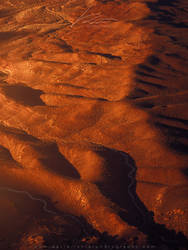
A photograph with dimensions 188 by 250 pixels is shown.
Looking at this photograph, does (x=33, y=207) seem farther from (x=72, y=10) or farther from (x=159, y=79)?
(x=72, y=10)

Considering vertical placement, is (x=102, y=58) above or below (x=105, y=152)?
above

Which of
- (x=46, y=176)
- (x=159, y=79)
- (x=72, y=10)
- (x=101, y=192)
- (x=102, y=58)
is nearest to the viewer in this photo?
(x=101, y=192)

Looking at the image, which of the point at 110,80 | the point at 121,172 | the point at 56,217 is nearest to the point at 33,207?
the point at 56,217

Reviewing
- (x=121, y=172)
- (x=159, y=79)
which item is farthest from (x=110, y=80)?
(x=121, y=172)

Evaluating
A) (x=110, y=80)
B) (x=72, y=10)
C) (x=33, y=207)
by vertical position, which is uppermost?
(x=72, y=10)

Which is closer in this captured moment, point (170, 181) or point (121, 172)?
point (170, 181)

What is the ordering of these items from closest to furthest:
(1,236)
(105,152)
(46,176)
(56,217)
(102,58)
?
(1,236) < (56,217) < (46,176) < (105,152) < (102,58)
